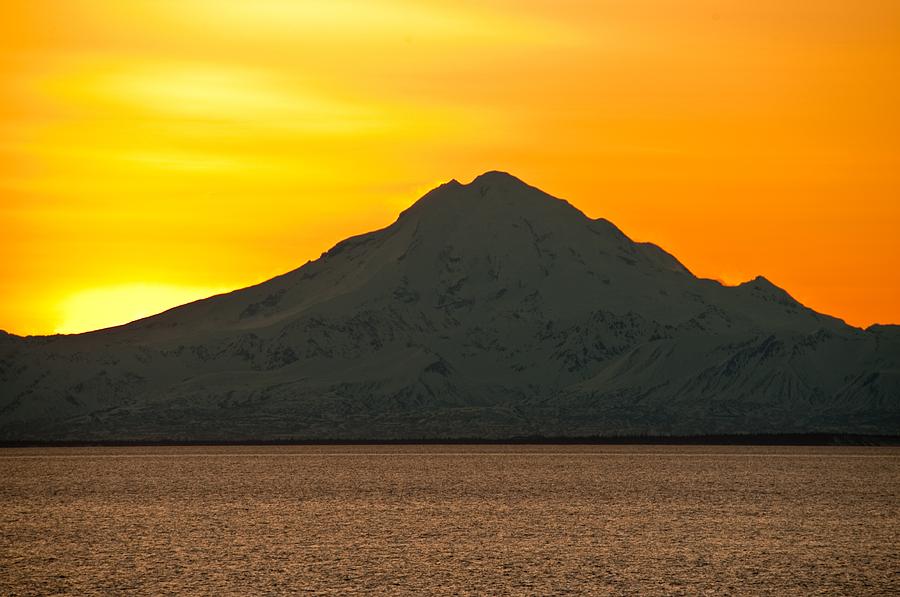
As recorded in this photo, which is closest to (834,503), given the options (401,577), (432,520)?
(432,520)

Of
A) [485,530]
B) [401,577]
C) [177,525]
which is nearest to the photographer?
[401,577]

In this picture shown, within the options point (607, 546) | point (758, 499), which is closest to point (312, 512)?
point (607, 546)

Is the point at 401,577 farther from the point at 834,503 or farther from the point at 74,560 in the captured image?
the point at 834,503

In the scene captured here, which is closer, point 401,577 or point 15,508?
point 401,577

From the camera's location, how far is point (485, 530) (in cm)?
11744

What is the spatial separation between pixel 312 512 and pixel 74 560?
159 feet

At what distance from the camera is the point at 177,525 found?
125438 mm

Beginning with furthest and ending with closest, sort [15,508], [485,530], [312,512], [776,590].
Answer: [15,508]
[312,512]
[485,530]
[776,590]

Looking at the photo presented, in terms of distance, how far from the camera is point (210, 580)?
274 ft

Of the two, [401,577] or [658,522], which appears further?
[658,522]

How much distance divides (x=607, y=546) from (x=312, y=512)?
45.2 meters

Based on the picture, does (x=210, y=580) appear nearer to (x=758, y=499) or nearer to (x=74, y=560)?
(x=74, y=560)

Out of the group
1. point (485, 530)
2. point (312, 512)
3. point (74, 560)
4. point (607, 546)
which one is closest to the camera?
point (74, 560)

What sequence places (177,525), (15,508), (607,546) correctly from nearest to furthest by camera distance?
(607,546) → (177,525) → (15,508)
